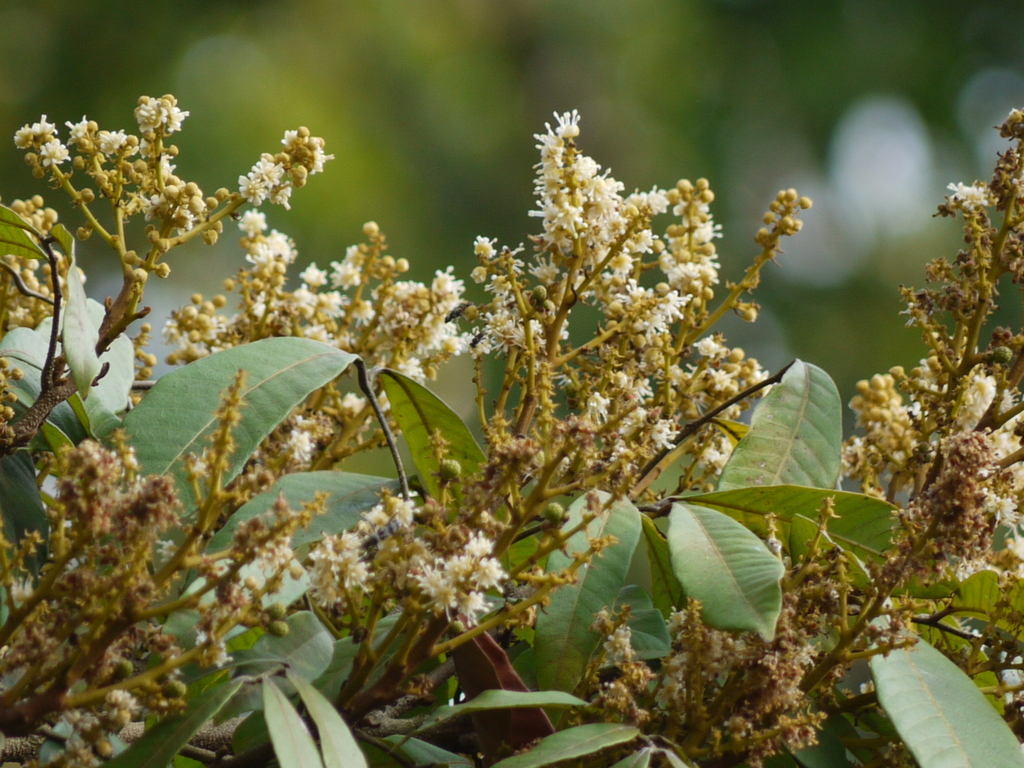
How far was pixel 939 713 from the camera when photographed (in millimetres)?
529

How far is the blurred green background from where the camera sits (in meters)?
4.55

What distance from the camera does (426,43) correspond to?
A: 5.54m

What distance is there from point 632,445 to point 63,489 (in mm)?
287

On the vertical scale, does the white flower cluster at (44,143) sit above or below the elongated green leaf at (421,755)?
above

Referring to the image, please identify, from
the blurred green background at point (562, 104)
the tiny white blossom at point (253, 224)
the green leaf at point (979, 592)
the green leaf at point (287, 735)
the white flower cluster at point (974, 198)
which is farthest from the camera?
the blurred green background at point (562, 104)

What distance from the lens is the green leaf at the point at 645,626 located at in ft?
1.92

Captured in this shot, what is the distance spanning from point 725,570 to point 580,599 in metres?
0.08

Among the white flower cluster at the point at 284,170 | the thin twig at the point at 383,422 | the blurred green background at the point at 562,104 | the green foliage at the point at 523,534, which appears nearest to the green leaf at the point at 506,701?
the green foliage at the point at 523,534

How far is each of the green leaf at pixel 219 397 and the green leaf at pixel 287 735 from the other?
115mm

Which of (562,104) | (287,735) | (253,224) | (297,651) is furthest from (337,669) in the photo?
(562,104)

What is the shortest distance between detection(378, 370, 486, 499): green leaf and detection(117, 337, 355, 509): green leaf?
0.06 meters

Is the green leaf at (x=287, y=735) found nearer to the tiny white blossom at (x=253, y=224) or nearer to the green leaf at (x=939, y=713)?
the green leaf at (x=939, y=713)

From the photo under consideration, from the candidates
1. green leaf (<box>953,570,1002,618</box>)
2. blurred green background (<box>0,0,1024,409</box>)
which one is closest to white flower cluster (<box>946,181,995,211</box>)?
green leaf (<box>953,570,1002,618</box>)

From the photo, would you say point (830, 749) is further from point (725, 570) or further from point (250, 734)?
point (250, 734)
